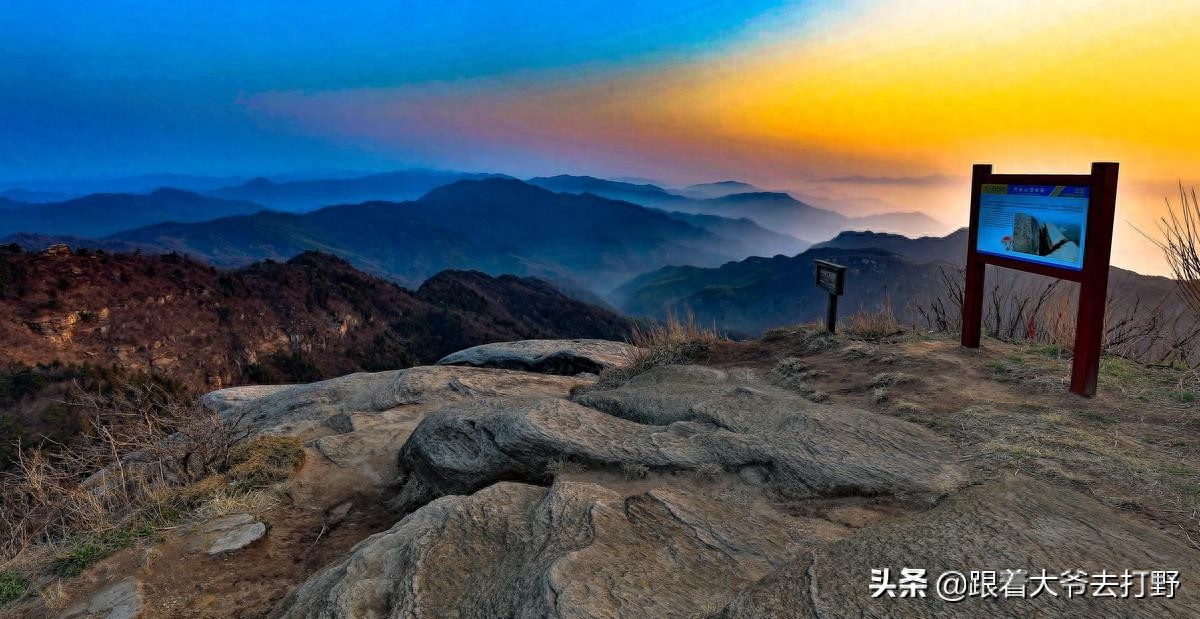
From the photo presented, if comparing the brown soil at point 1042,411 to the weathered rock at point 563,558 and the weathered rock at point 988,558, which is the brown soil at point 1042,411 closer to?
the weathered rock at point 988,558

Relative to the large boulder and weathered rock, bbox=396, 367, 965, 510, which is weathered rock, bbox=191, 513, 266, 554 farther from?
the large boulder

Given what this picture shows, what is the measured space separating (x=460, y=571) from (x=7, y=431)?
22.7 m

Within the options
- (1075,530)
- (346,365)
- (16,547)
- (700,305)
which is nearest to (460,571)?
(1075,530)

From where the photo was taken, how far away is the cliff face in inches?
991

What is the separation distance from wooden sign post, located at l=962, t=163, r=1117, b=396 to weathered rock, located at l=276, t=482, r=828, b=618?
4.64m

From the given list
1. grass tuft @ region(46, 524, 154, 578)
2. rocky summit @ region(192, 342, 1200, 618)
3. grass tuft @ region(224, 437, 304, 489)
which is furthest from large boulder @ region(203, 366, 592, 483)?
grass tuft @ region(46, 524, 154, 578)

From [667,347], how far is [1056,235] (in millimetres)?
5580

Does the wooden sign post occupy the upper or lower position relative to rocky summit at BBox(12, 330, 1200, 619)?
upper

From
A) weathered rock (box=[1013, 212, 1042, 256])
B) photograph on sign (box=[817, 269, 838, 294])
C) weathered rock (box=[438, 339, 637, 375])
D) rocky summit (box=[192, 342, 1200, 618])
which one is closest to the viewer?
Answer: rocky summit (box=[192, 342, 1200, 618])

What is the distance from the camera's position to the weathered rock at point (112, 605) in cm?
415

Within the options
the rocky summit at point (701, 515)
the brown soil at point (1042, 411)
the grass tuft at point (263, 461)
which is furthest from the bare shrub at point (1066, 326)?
the grass tuft at point (263, 461)

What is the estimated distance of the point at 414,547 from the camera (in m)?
3.90

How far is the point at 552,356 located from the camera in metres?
14.8

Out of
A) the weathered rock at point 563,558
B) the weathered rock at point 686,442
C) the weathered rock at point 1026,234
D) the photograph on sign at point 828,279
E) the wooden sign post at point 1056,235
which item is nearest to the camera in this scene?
the weathered rock at point 563,558
